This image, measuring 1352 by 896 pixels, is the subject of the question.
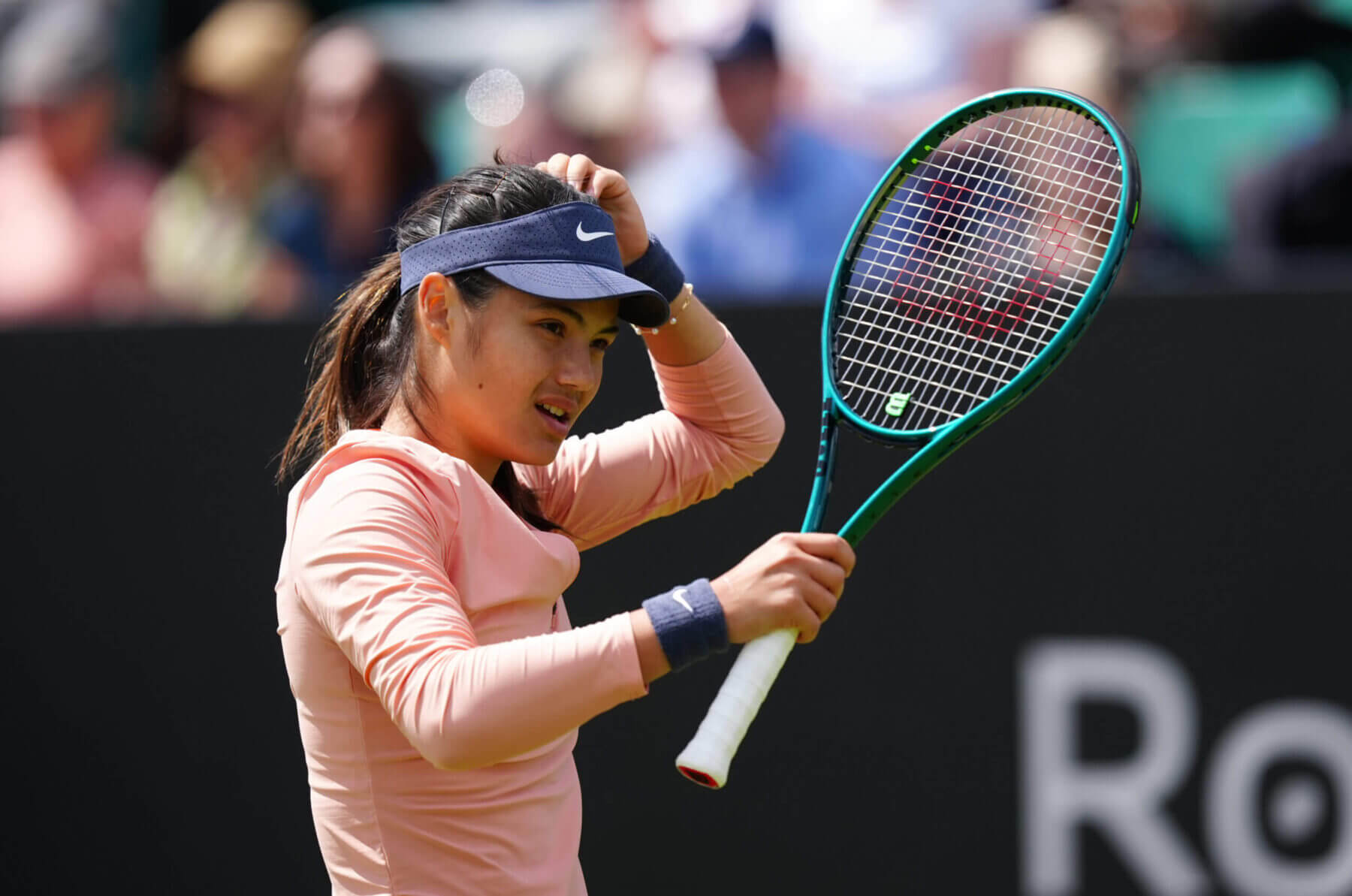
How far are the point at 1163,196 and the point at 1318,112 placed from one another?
452 mm

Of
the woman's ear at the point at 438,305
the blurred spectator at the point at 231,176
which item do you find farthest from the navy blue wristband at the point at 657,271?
the blurred spectator at the point at 231,176

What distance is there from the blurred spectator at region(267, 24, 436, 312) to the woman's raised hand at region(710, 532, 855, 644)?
9.12ft

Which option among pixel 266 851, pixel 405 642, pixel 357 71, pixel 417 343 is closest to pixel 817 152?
pixel 357 71

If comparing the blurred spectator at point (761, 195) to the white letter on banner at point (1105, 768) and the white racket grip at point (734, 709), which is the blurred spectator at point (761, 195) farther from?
the white racket grip at point (734, 709)

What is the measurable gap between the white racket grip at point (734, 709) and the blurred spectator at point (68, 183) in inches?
124

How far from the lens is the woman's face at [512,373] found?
195 cm

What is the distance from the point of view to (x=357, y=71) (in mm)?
4680

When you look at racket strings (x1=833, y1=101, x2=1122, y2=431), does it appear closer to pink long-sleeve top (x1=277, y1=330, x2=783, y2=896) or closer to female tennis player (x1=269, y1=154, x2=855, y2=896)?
female tennis player (x1=269, y1=154, x2=855, y2=896)

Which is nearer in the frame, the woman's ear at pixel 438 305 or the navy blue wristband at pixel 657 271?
the woman's ear at pixel 438 305

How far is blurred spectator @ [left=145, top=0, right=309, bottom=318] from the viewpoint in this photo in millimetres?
4809

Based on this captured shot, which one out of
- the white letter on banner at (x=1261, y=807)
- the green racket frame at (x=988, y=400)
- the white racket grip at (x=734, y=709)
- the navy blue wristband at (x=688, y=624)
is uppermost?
the green racket frame at (x=988, y=400)

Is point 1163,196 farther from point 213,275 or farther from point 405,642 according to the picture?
point 405,642

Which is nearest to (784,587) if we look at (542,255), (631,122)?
(542,255)

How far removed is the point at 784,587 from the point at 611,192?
65 centimetres
